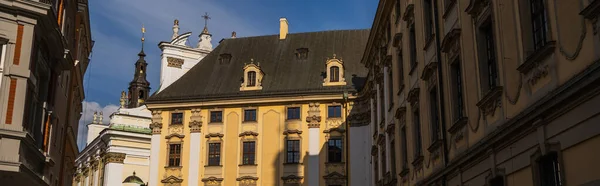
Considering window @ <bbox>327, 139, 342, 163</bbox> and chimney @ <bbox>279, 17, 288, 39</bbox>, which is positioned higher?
chimney @ <bbox>279, 17, 288, 39</bbox>

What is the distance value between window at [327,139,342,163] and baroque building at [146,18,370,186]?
0.07 m

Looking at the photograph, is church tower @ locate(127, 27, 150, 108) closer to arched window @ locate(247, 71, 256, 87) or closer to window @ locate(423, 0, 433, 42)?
arched window @ locate(247, 71, 256, 87)

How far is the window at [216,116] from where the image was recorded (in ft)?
144

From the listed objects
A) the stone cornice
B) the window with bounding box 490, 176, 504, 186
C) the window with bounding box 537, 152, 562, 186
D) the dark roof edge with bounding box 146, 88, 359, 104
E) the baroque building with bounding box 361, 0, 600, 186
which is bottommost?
the window with bounding box 537, 152, 562, 186

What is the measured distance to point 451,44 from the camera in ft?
55.9

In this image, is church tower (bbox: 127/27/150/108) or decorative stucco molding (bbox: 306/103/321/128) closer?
decorative stucco molding (bbox: 306/103/321/128)

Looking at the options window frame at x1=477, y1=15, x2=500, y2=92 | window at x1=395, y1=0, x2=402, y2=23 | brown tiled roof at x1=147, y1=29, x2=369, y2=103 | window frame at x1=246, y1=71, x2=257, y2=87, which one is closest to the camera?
window frame at x1=477, y1=15, x2=500, y2=92

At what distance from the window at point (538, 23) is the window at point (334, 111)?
30.8 m

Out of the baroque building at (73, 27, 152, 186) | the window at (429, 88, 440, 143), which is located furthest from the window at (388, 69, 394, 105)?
the baroque building at (73, 27, 152, 186)

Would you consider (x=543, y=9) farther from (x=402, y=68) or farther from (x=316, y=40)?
(x=316, y=40)

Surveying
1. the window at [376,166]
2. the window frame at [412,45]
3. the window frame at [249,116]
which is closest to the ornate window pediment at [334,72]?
the window frame at [249,116]

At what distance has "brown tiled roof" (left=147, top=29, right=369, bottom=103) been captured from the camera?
1736 inches

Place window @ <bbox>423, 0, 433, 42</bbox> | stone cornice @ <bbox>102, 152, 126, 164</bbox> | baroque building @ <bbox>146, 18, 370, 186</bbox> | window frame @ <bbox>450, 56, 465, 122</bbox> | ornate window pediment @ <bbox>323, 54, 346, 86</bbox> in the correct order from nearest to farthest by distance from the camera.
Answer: window frame @ <bbox>450, 56, 465, 122</bbox> → window @ <bbox>423, 0, 433, 42</bbox> → baroque building @ <bbox>146, 18, 370, 186</bbox> → ornate window pediment @ <bbox>323, 54, 346, 86</bbox> → stone cornice @ <bbox>102, 152, 126, 164</bbox>

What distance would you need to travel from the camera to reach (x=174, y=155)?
43.6 metres
